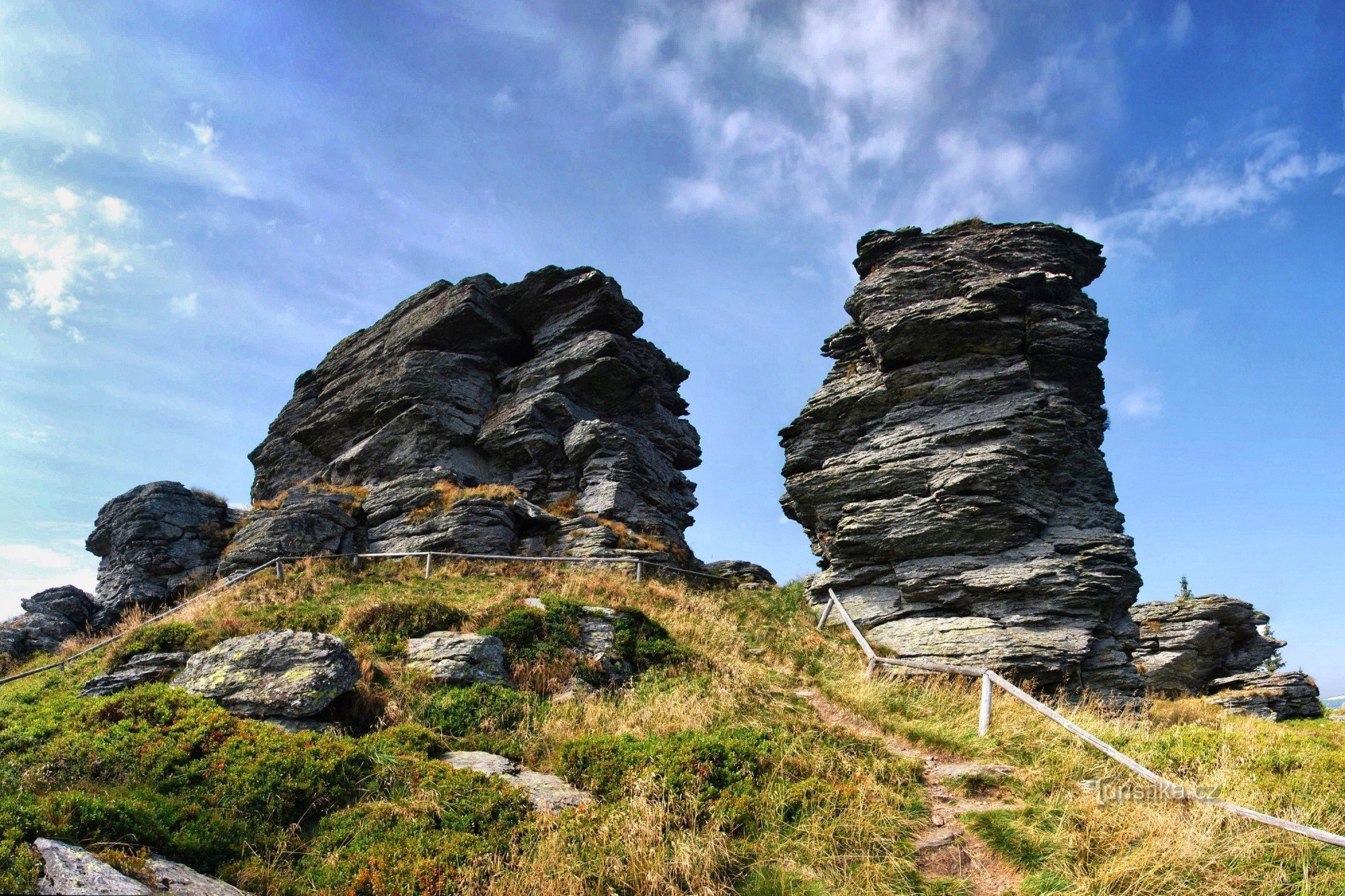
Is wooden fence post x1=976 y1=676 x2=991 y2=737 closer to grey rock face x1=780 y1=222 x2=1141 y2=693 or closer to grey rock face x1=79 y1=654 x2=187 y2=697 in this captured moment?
grey rock face x1=780 y1=222 x2=1141 y2=693

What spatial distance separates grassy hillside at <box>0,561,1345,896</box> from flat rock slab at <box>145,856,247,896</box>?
0.27 m

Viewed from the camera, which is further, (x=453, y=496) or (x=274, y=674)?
(x=453, y=496)

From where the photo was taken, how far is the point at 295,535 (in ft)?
92.6

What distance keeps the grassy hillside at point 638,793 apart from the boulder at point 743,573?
17719 mm

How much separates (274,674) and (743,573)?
82.3ft

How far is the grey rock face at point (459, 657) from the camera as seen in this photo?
13.7 m

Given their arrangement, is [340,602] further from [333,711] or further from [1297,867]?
[1297,867]

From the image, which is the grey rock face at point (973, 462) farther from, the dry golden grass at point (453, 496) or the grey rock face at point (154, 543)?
the grey rock face at point (154, 543)

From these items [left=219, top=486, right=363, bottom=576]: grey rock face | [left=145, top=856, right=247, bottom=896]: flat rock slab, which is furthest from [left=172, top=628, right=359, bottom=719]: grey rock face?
[left=219, top=486, right=363, bottom=576]: grey rock face

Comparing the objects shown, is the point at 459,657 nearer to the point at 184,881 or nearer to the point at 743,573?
the point at 184,881

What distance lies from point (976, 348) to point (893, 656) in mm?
11660

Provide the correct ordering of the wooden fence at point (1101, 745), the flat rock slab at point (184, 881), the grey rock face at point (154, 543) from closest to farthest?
the flat rock slab at point (184, 881) → the wooden fence at point (1101, 745) → the grey rock face at point (154, 543)

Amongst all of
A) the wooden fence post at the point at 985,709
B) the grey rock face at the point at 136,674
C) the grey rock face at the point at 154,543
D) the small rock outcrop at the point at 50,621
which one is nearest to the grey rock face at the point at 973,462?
the wooden fence post at the point at 985,709

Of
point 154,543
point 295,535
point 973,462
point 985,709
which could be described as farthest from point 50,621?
point 973,462
